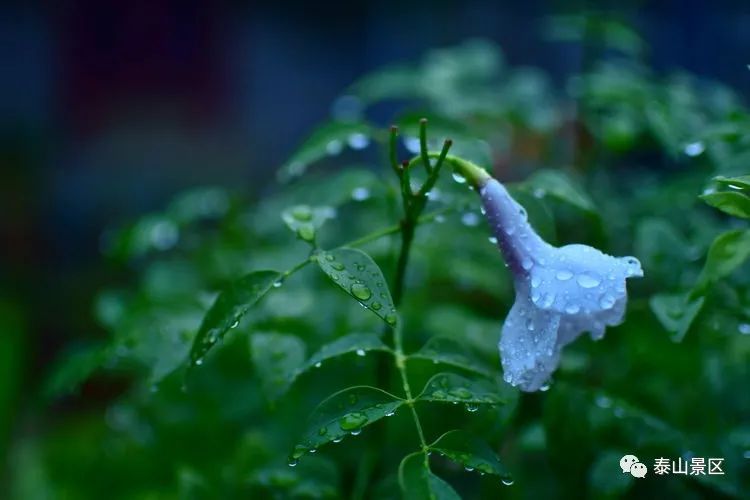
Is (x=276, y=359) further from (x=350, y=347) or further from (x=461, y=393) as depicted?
(x=461, y=393)

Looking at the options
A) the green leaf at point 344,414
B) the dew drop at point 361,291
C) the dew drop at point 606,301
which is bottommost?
the green leaf at point 344,414

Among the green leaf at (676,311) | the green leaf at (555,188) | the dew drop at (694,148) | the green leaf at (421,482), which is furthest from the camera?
the dew drop at (694,148)

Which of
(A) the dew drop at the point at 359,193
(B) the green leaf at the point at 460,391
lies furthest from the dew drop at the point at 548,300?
(A) the dew drop at the point at 359,193

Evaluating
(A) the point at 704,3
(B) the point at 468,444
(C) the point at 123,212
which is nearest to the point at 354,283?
(B) the point at 468,444

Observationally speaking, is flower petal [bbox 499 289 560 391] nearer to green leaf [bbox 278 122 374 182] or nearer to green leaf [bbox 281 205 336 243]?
green leaf [bbox 281 205 336 243]

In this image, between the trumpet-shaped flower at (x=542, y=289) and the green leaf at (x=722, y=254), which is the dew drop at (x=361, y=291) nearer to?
the trumpet-shaped flower at (x=542, y=289)

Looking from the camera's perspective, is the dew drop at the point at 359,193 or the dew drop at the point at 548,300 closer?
the dew drop at the point at 548,300

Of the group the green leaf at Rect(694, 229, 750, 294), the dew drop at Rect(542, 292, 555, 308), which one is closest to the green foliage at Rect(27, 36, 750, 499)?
the green leaf at Rect(694, 229, 750, 294)

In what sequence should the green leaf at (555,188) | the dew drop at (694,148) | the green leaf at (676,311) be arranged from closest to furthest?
1. the green leaf at (676,311)
2. the green leaf at (555,188)
3. the dew drop at (694,148)
